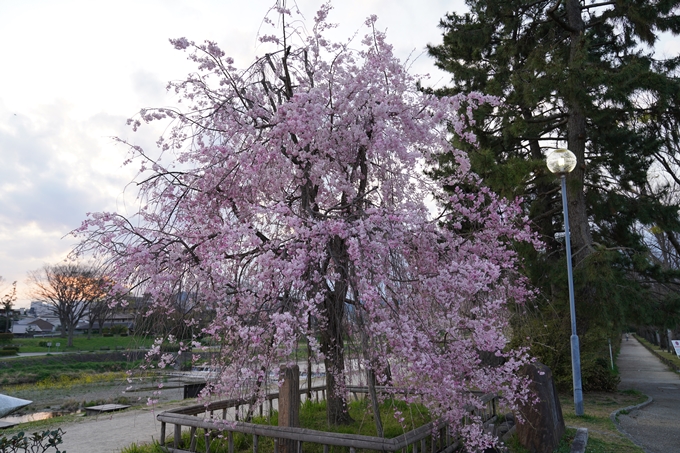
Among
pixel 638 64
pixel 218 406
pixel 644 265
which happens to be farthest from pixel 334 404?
pixel 638 64

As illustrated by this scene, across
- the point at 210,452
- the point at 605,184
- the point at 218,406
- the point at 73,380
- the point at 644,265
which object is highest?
the point at 605,184

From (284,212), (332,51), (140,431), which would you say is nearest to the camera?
(284,212)

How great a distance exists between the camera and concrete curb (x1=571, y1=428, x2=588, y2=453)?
6250 millimetres

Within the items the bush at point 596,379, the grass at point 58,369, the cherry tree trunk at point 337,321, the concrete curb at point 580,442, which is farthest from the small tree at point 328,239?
the grass at point 58,369

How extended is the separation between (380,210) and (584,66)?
372 inches

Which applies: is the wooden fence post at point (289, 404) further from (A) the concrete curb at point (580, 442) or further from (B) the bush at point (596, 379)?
(B) the bush at point (596, 379)

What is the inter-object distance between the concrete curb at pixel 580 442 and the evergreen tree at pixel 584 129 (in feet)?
10.6

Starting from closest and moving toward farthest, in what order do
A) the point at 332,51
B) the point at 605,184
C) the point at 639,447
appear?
the point at 332,51 < the point at 639,447 < the point at 605,184

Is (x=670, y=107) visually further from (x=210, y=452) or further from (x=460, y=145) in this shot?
(x=210, y=452)

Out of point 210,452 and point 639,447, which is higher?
point 210,452

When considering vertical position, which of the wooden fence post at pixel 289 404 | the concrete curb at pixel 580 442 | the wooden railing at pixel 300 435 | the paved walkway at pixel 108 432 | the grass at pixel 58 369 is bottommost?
the grass at pixel 58 369

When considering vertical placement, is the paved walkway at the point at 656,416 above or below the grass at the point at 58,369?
above

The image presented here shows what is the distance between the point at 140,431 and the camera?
28.7ft

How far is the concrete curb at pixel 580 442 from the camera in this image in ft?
20.5
